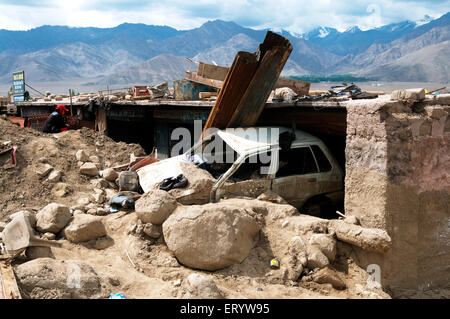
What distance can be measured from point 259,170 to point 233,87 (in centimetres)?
176

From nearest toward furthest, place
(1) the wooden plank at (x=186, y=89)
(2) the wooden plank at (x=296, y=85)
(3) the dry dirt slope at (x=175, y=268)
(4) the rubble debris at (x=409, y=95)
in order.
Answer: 1. (3) the dry dirt slope at (x=175, y=268)
2. (4) the rubble debris at (x=409, y=95)
3. (2) the wooden plank at (x=296, y=85)
4. (1) the wooden plank at (x=186, y=89)

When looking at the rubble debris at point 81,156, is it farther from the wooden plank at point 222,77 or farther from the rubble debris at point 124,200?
the wooden plank at point 222,77

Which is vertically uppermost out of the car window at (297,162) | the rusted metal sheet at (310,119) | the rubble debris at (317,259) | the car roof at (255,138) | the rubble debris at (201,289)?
the rusted metal sheet at (310,119)

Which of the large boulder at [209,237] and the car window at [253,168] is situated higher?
the car window at [253,168]

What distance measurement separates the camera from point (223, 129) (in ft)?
22.8

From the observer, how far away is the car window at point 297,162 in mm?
5906

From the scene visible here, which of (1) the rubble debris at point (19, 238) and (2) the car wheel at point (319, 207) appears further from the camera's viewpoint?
(2) the car wheel at point (319, 207)

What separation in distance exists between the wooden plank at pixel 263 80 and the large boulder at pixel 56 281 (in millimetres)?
4079

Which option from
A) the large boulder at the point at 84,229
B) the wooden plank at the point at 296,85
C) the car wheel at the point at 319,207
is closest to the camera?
the large boulder at the point at 84,229

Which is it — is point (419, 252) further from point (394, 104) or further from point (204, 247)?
point (204, 247)

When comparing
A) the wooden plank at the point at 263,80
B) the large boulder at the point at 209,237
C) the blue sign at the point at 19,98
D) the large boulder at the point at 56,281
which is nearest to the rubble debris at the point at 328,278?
the large boulder at the point at 209,237

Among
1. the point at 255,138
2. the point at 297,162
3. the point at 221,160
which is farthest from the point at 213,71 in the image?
the point at 297,162
